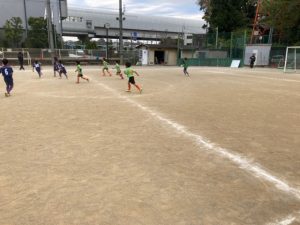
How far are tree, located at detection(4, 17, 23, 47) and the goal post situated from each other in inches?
1565

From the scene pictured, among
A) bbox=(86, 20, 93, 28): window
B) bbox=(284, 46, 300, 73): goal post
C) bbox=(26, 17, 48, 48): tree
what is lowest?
bbox=(284, 46, 300, 73): goal post

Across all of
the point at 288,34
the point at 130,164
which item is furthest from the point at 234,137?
the point at 288,34

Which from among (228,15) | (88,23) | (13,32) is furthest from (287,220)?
(88,23)

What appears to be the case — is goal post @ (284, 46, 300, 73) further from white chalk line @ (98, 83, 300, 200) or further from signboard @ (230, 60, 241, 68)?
white chalk line @ (98, 83, 300, 200)

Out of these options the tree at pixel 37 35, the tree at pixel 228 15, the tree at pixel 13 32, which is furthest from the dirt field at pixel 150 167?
the tree at pixel 228 15

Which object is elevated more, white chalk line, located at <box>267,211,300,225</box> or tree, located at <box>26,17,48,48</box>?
tree, located at <box>26,17,48,48</box>

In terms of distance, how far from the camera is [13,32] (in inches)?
2085

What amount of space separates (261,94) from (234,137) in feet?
27.6

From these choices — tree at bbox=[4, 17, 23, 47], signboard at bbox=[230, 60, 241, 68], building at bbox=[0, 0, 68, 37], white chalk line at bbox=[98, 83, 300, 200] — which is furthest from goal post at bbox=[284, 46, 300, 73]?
building at bbox=[0, 0, 68, 37]

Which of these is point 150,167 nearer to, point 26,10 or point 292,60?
point 292,60

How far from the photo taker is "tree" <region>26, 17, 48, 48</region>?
5359cm

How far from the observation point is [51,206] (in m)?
4.00

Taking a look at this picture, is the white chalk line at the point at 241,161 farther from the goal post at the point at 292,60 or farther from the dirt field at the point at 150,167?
the goal post at the point at 292,60

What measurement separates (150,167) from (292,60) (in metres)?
32.8
